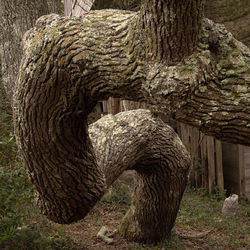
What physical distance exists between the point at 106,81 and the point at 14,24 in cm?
420

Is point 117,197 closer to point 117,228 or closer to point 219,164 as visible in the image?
→ point 117,228

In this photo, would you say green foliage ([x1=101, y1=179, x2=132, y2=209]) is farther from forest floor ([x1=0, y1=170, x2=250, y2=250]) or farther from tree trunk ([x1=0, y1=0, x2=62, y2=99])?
tree trunk ([x1=0, y1=0, x2=62, y2=99])

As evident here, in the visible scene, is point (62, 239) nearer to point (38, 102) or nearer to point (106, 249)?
point (106, 249)

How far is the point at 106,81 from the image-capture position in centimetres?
229

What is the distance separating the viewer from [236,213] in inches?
272

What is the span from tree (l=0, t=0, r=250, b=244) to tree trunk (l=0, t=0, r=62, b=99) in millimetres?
3221

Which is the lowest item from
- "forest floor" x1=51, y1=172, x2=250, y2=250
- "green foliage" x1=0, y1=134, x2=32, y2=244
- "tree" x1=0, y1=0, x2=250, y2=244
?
"forest floor" x1=51, y1=172, x2=250, y2=250

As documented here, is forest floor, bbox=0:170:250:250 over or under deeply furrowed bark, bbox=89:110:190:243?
under

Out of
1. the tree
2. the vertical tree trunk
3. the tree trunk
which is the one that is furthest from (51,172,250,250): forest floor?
the vertical tree trunk

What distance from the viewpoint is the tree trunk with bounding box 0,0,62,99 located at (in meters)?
5.86

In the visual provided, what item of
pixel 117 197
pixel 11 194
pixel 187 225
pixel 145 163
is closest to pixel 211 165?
pixel 187 225

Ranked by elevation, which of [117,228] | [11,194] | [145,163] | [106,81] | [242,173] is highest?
[106,81]

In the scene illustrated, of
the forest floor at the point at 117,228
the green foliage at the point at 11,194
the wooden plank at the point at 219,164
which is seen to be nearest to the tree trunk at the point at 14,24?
the forest floor at the point at 117,228

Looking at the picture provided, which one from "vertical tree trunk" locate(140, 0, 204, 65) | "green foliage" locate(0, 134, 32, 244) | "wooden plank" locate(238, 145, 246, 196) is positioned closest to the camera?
"vertical tree trunk" locate(140, 0, 204, 65)
